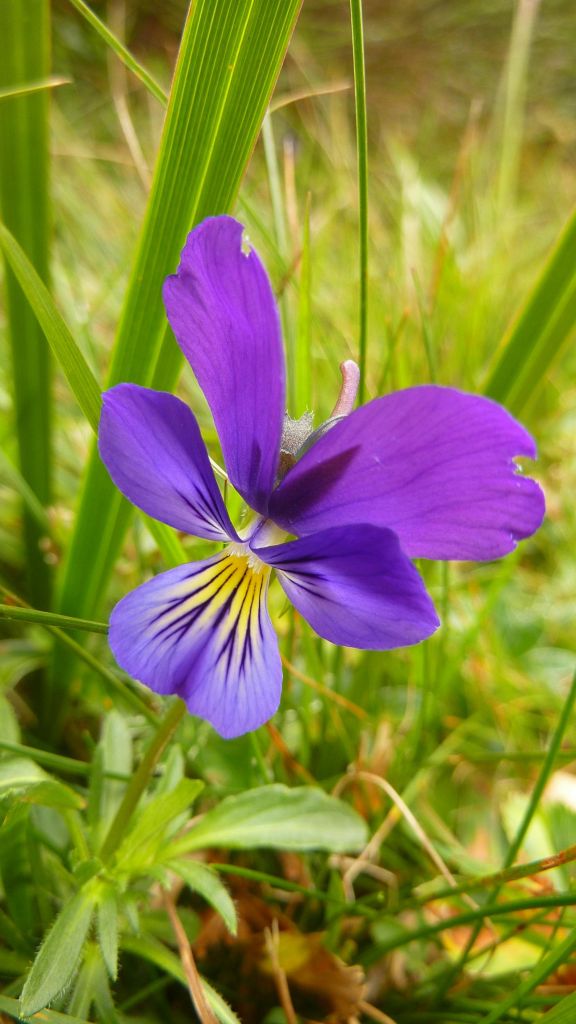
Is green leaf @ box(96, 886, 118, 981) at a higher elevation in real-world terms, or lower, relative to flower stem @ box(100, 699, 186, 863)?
lower

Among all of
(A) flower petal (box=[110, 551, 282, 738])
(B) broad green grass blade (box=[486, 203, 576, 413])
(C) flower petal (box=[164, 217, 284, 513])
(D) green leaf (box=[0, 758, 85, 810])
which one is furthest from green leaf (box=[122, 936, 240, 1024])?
(B) broad green grass blade (box=[486, 203, 576, 413])

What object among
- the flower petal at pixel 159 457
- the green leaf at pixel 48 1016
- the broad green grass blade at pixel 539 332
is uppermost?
the broad green grass blade at pixel 539 332

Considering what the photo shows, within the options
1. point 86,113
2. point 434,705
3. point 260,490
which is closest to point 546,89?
point 86,113

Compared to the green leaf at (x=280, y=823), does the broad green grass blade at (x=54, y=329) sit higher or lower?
higher

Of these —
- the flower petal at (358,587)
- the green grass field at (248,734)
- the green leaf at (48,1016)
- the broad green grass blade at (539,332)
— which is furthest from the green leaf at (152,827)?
the broad green grass blade at (539,332)

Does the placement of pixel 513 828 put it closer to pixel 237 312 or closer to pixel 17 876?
pixel 17 876

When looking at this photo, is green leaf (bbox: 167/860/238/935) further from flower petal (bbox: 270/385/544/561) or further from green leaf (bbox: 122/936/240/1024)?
flower petal (bbox: 270/385/544/561)

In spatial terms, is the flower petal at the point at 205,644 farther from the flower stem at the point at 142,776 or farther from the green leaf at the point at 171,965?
the green leaf at the point at 171,965
